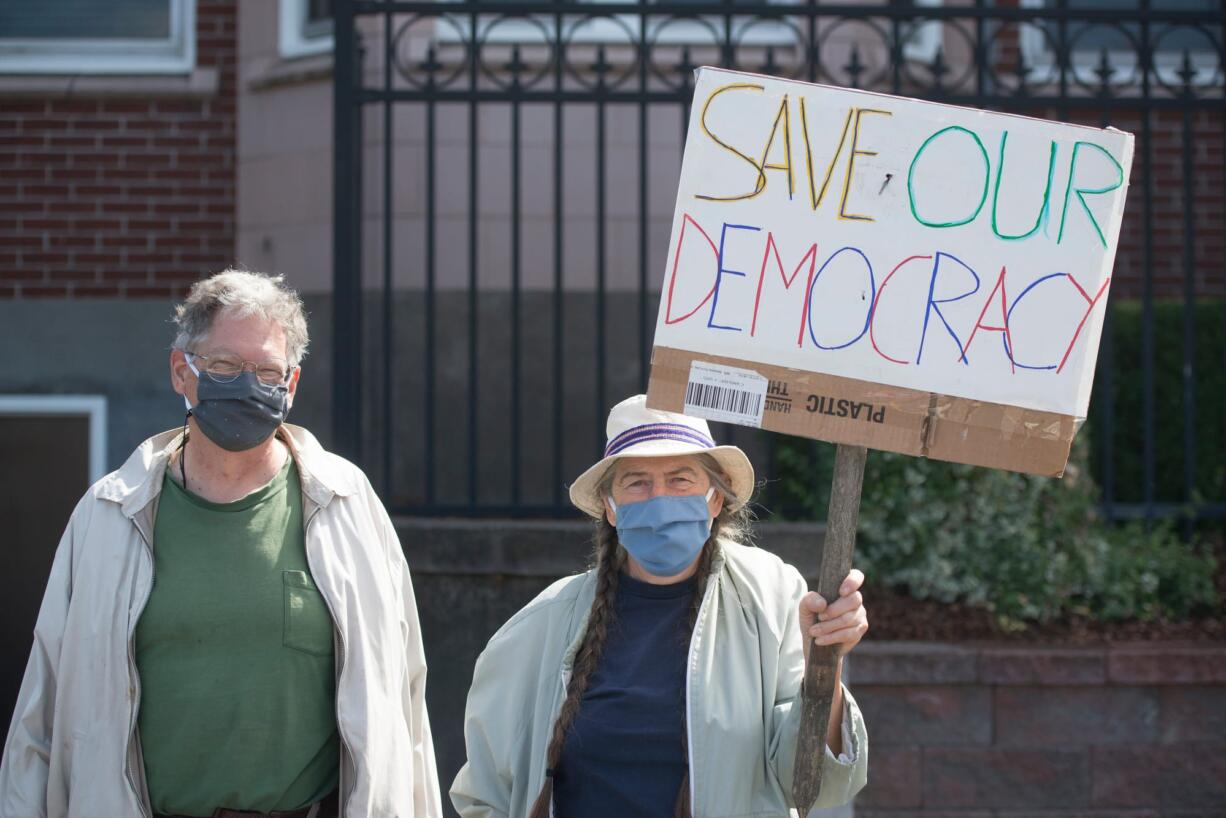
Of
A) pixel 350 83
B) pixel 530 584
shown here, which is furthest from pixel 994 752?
pixel 350 83

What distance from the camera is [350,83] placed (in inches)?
212

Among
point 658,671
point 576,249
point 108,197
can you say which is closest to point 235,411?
point 658,671

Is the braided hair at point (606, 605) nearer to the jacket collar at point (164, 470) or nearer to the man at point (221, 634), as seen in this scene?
the man at point (221, 634)

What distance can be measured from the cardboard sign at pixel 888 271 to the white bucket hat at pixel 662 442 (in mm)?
262

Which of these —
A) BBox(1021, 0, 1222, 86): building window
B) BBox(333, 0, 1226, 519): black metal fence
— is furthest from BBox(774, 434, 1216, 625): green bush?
BBox(1021, 0, 1222, 86): building window

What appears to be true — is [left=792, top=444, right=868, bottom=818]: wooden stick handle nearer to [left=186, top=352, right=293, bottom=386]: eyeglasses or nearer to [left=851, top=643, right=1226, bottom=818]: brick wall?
[left=186, top=352, right=293, bottom=386]: eyeglasses

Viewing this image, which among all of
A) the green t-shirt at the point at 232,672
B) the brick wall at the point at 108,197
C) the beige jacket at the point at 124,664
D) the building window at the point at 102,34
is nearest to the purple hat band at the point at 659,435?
the beige jacket at the point at 124,664

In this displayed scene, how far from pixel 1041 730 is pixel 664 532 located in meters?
2.64

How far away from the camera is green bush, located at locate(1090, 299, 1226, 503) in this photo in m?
6.56

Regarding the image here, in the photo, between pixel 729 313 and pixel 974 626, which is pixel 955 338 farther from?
pixel 974 626

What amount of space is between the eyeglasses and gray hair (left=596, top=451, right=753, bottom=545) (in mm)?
741

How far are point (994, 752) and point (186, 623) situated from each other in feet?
10.1

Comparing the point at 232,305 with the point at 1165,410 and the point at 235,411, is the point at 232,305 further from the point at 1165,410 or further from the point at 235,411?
the point at 1165,410

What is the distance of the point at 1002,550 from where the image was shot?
5.33 meters
